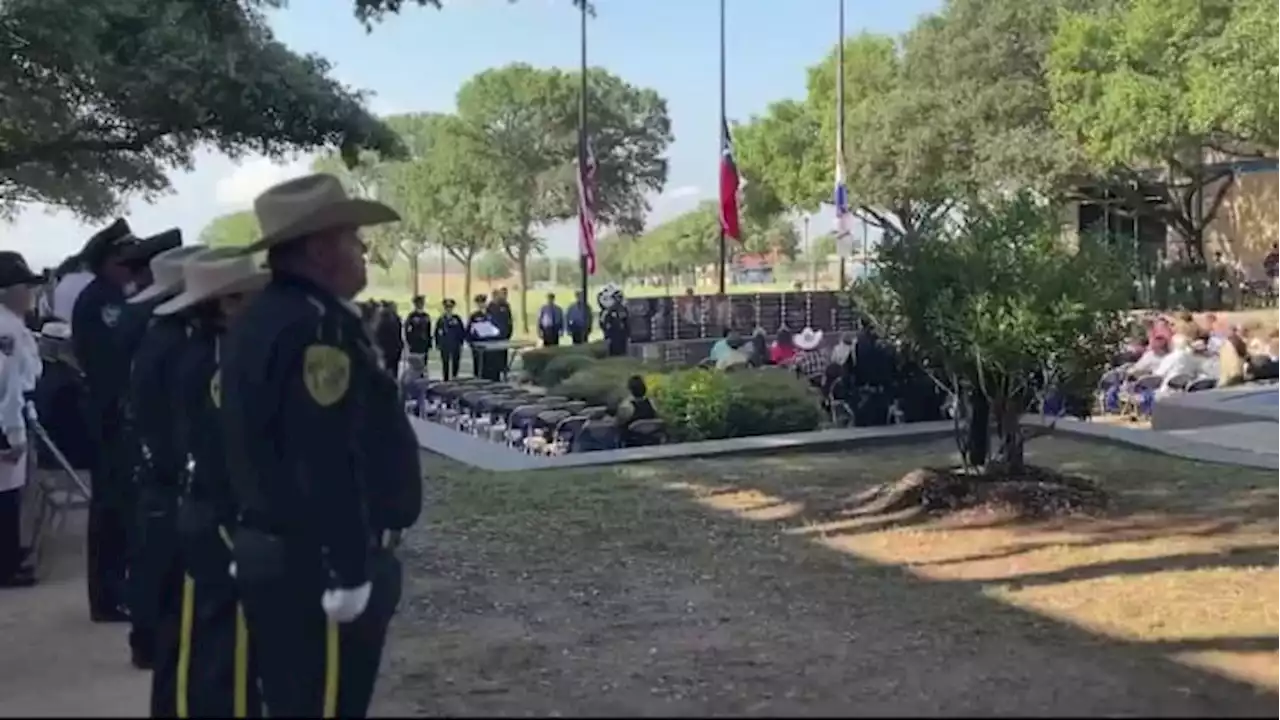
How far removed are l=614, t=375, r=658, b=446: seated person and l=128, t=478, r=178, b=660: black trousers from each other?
8.25m

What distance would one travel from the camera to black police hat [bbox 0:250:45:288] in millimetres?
A: 7355

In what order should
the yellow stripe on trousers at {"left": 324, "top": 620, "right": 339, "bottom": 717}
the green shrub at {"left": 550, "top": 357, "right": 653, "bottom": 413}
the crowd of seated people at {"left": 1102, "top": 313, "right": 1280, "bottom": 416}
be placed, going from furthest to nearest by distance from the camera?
the crowd of seated people at {"left": 1102, "top": 313, "right": 1280, "bottom": 416}
the green shrub at {"left": 550, "top": 357, "right": 653, "bottom": 413}
the yellow stripe on trousers at {"left": 324, "top": 620, "right": 339, "bottom": 717}

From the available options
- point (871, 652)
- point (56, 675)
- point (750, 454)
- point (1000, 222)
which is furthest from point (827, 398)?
point (56, 675)

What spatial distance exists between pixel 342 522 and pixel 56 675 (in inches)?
117

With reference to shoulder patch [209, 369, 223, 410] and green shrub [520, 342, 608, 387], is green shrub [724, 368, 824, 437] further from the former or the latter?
shoulder patch [209, 369, 223, 410]

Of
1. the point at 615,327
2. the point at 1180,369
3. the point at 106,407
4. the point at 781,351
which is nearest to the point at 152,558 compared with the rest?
the point at 106,407

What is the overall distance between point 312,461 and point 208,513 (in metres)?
0.83

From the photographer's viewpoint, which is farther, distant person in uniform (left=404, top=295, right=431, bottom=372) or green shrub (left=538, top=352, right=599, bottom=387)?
distant person in uniform (left=404, top=295, right=431, bottom=372)

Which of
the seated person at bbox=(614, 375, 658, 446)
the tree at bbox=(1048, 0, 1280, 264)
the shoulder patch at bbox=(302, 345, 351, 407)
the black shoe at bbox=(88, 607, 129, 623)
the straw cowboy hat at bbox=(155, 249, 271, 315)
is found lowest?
the black shoe at bbox=(88, 607, 129, 623)

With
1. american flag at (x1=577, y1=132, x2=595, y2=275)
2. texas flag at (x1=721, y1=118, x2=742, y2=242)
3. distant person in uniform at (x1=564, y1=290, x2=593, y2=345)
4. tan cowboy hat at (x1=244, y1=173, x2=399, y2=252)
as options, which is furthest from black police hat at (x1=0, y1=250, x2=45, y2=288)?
texas flag at (x1=721, y1=118, x2=742, y2=242)

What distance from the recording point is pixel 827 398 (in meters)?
17.2

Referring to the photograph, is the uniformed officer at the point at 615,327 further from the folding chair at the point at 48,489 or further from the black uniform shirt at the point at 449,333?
the folding chair at the point at 48,489

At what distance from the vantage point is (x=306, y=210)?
3.46 m

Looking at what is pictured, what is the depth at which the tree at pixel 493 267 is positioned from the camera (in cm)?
6812
